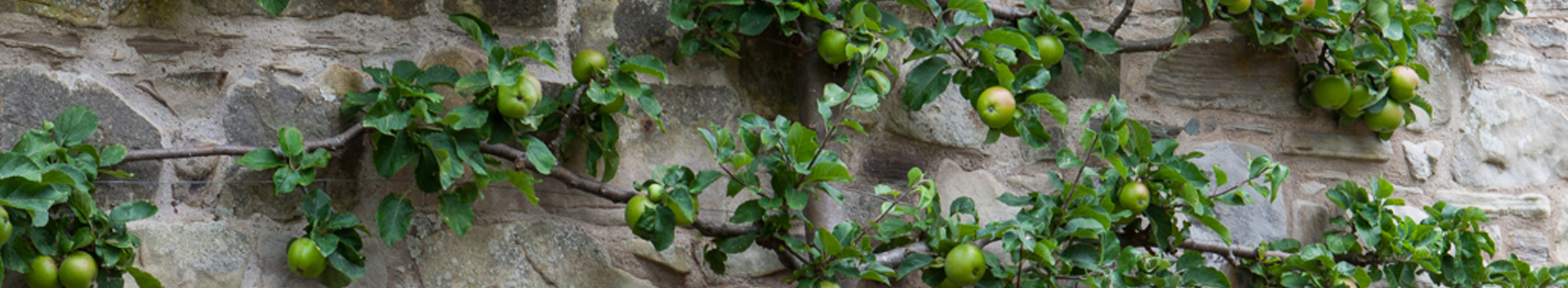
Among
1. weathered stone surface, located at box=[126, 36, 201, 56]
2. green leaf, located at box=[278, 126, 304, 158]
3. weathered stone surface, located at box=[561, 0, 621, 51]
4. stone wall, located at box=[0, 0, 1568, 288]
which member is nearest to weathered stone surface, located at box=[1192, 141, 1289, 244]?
stone wall, located at box=[0, 0, 1568, 288]

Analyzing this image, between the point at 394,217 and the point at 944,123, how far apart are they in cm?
69

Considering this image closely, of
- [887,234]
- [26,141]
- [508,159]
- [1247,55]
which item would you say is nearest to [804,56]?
[887,234]

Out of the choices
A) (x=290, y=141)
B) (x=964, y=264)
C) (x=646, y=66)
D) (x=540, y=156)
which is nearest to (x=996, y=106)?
(x=964, y=264)

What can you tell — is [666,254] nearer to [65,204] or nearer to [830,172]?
[830,172]

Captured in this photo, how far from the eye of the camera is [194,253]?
1.18 meters

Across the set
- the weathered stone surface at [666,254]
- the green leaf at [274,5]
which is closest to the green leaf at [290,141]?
the green leaf at [274,5]

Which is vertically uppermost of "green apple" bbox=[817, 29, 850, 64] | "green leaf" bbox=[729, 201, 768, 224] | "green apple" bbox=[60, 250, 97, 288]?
"green apple" bbox=[60, 250, 97, 288]

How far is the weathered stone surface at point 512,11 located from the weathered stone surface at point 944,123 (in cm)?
44

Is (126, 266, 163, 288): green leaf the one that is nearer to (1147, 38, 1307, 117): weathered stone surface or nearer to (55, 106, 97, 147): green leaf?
(55, 106, 97, 147): green leaf

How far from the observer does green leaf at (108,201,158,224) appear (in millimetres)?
1073

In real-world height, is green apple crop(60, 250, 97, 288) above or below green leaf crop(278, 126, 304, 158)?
below

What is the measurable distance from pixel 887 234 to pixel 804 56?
0.77 ft

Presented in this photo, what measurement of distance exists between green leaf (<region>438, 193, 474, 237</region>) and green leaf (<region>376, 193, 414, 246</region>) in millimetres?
35

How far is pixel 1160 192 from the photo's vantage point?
147 centimetres
